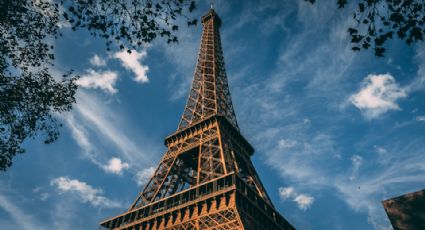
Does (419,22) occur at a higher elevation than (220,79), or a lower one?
lower

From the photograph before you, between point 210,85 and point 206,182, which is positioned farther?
point 210,85

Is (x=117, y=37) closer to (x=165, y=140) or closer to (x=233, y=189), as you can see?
(x=233, y=189)

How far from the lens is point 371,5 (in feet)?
31.9

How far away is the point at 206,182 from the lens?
32.1 meters

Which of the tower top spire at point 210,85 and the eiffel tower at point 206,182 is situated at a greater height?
the tower top spire at point 210,85

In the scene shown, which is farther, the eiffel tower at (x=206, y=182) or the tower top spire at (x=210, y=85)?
the tower top spire at (x=210, y=85)

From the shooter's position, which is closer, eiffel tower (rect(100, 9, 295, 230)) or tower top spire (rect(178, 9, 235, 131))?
eiffel tower (rect(100, 9, 295, 230))

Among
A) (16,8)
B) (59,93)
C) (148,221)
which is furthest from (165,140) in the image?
(16,8)

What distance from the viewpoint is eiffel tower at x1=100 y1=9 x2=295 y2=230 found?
29547 millimetres

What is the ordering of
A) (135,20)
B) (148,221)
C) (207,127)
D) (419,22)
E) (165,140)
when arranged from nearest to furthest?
(419,22)
(135,20)
(148,221)
(207,127)
(165,140)

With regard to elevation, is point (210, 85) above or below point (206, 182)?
above

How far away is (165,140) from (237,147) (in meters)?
11.0

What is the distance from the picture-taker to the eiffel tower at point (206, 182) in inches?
1163

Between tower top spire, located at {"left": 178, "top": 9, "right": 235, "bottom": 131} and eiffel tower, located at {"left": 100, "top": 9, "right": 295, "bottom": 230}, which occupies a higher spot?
tower top spire, located at {"left": 178, "top": 9, "right": 235, "bottom": 131}
